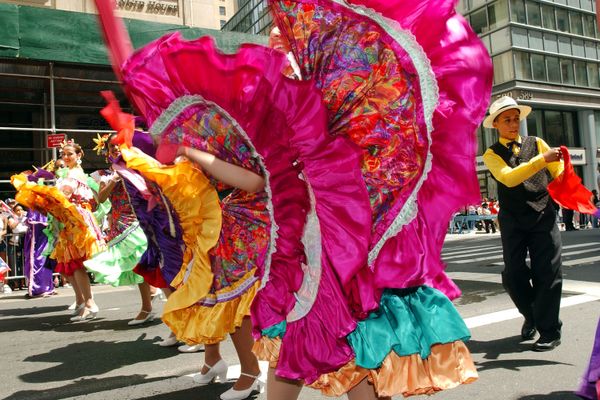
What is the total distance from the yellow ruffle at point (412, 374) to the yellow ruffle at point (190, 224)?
0.90 metres

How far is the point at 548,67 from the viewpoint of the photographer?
32062 mm

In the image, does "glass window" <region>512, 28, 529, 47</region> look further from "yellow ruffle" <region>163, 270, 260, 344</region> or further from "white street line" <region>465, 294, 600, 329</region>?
"yellow ruffle" <region>163, 270, 260, 344</region>

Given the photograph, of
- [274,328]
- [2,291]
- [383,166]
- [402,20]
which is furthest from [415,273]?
[2,291]

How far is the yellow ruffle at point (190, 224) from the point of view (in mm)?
2605

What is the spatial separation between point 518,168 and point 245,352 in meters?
2.39

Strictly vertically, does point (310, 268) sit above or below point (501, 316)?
above

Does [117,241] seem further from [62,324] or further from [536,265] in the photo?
[536,265]

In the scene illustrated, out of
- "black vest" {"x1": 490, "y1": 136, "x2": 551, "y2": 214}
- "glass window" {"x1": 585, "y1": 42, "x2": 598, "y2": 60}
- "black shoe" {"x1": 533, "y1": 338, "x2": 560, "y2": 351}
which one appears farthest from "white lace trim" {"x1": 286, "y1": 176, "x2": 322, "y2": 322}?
"glass window" {"x1": 585, "y1": 42, "x2": 598, "y2": 60}

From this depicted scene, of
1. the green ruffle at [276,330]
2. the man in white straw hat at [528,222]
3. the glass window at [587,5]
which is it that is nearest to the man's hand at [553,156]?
the man in white straw hat at [528,222]

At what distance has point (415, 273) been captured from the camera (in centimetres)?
191

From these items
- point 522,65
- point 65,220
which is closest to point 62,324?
point 65,220

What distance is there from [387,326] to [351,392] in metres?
0.30

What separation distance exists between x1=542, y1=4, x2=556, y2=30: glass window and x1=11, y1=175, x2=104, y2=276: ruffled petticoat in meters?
33.4

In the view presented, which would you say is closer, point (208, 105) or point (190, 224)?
point (208, 105)
